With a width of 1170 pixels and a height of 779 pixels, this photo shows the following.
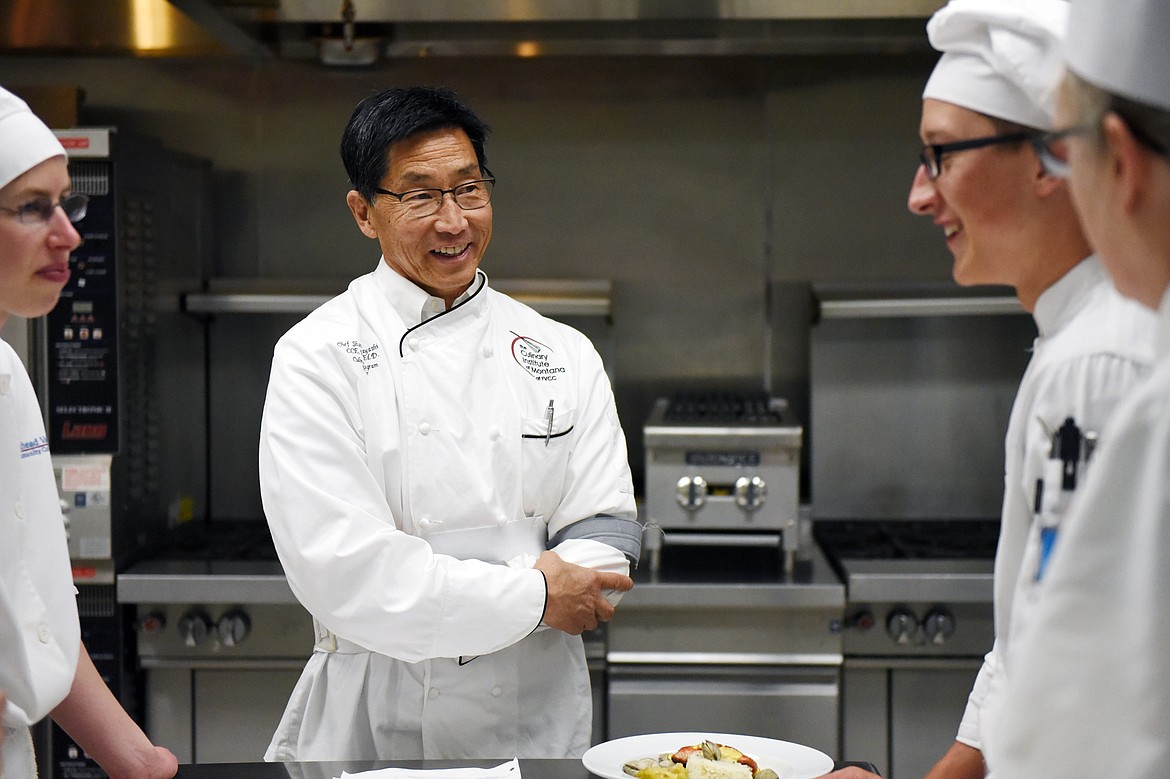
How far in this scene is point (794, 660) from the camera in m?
2.38

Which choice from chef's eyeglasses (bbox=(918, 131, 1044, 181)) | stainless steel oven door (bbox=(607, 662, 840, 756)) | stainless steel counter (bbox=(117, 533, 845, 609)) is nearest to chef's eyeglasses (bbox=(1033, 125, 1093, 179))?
chef's eyeglasses (bbox=(918, 131, 1044, 181))

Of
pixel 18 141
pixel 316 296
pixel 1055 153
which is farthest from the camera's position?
pixel 316 296

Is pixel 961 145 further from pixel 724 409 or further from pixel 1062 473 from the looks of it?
pixel 724 409

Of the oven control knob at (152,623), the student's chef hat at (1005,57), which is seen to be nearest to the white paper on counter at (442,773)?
the student's chef hat at (1005,57)

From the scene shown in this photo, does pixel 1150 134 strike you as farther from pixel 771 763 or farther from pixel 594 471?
pixel 594 471

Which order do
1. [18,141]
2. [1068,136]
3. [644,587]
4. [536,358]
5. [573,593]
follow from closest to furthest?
1. [1068,136]
2. [18,141]
3. [573,593]
4. [536,358]
5. [644,587]

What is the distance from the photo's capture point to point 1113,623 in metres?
0.64

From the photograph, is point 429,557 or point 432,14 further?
point 432,14

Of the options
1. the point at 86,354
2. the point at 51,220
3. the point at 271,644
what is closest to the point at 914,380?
the point at 271,644

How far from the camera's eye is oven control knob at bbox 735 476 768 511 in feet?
8.01

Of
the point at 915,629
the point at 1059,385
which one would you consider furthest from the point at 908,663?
the point at 1059,385

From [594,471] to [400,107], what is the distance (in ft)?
1.96

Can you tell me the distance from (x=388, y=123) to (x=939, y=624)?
4.93 feet

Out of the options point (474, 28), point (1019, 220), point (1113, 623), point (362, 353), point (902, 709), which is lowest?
point (902, 709)
